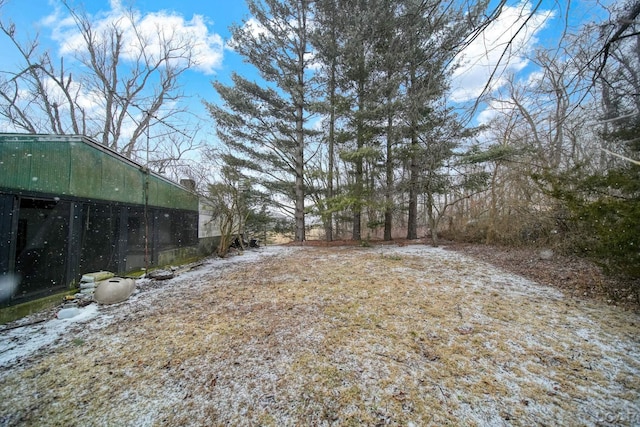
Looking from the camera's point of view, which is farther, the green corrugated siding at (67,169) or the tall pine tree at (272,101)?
the tall pine tree at (272,101)

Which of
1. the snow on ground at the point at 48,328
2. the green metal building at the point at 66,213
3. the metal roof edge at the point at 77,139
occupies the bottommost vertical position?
the snow on ground at the point at 48,328

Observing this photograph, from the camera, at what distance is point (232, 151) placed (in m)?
9.92

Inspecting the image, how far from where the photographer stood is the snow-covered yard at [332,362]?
1603mm

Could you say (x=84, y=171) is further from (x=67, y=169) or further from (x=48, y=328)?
(x=48, y=328)

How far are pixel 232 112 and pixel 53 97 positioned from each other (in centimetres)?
970

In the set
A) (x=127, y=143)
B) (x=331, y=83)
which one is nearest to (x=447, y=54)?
(x=331, y=83)

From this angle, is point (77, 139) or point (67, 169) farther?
point (77, 139)

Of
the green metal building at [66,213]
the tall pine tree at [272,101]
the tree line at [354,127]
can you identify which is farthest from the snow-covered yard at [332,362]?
the tall pine tree at [272,101]

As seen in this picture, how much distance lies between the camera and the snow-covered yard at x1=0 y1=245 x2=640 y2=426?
1.60 m

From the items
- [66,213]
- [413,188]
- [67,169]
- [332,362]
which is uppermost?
[413,188]

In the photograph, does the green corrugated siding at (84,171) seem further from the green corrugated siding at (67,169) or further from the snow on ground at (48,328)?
the snow on ground at (48,328)

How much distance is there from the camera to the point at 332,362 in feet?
6.89

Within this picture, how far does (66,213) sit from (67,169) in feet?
2.20

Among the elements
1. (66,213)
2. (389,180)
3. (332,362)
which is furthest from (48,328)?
(389,180)
